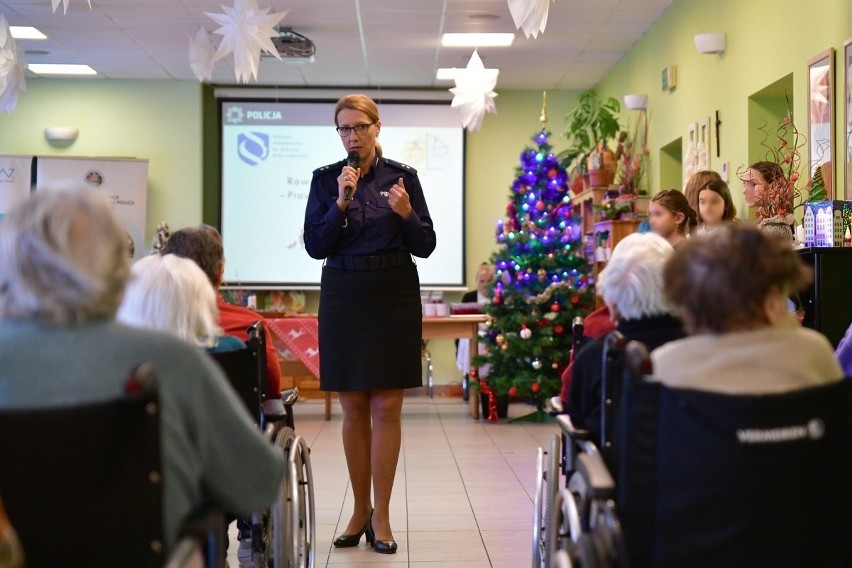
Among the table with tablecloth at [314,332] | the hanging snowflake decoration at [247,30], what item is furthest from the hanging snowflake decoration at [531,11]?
the table with tablecloth at [314,332]

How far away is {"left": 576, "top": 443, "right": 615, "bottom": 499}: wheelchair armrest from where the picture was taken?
6.07 ft

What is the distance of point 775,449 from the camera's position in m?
1.68

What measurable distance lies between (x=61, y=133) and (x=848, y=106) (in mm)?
8422

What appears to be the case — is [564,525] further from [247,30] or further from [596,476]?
[247,30]

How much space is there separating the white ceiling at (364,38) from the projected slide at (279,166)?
0.33 metres

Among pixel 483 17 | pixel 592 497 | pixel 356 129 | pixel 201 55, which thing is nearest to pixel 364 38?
pixel 483 17

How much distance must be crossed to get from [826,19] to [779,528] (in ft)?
12.9

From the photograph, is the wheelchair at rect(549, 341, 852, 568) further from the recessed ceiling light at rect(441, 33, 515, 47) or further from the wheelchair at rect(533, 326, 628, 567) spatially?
the recessed ceiling light at rect(441, 33, 515, 47)

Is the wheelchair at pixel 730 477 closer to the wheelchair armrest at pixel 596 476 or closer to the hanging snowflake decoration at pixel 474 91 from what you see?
the wheelchair armrest at pixel 596 476

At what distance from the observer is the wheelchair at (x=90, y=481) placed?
151cm

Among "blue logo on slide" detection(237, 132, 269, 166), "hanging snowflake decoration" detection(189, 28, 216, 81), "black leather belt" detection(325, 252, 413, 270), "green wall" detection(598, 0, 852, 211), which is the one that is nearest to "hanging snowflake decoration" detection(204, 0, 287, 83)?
"hanging snowflake decoration" detection(189, 28, 216, 81)

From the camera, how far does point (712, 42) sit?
263 inches

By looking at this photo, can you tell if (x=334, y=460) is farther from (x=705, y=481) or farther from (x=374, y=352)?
(x=705, y=481)

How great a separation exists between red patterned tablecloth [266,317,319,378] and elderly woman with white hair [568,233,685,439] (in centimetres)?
579
